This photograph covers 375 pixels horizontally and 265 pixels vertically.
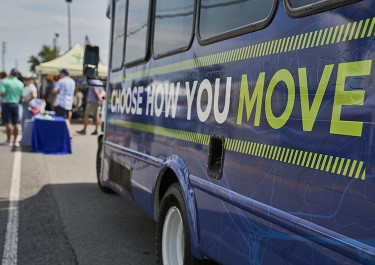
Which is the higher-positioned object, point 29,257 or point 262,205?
point 262,205

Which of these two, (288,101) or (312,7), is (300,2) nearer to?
(312,7)

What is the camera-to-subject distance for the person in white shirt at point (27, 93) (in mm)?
12484

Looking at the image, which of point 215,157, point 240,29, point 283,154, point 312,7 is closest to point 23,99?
point 215,157

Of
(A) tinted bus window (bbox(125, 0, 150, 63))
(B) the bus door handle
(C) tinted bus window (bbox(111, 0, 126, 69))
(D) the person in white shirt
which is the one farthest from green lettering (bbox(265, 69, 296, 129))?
(D) the person in white shirt

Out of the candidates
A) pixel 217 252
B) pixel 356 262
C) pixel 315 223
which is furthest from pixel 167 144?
pixel 356 262

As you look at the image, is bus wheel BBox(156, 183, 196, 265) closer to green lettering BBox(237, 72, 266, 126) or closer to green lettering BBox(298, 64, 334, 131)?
green lettering BBox(237, 72, 266, 126)

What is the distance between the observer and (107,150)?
6.15 m

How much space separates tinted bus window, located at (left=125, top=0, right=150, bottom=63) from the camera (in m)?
4.80

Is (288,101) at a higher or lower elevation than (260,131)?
higher

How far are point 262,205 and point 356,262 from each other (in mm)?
713

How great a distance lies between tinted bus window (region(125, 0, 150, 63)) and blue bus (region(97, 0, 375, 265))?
5.6 inches

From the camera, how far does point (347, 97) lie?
201 cm

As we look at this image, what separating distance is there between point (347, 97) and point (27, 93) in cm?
1171

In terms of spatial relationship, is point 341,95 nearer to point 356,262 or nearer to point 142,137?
point 356,262
